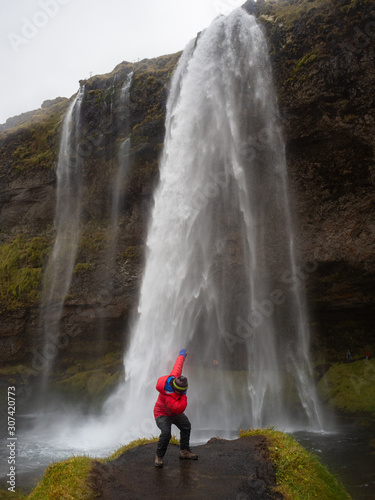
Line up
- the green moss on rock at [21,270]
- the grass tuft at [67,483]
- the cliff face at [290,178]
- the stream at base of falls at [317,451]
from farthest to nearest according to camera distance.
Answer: the green moss on rock at [21,270], the cliff face at [290,178], the stream at base of falls at [317,451], the grass tuft at [67,483]

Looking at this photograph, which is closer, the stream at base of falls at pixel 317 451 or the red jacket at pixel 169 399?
the red jacket at pixel 169 399

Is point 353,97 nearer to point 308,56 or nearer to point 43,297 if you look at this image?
point 308,56

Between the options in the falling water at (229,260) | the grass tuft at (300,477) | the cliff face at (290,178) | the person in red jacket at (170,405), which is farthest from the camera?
the falling water at (229,260)

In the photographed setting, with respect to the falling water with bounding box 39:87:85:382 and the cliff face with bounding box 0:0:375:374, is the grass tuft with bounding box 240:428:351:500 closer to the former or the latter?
the cliff face with bounding box 0:0:375:374

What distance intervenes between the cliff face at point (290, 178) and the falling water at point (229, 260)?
3.45 feet

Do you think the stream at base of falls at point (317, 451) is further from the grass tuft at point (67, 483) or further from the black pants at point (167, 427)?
the grass tuft at point (67, 483)

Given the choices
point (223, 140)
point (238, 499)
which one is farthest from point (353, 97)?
point (238, 499)

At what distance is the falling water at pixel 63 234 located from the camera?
891 inches

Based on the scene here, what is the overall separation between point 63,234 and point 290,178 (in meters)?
14.9

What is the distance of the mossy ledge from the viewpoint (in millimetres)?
5594

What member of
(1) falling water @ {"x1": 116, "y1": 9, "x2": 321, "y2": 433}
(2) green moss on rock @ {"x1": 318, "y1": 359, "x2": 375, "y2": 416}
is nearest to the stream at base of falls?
(2) green moss on rock @ {"x1": 318, "y1": 359, "x2": 375, "y2": 416}

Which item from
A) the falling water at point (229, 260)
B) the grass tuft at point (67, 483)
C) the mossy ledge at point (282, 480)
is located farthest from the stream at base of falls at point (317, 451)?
the grass tuft at point (67, 483)

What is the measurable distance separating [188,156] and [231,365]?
447 inches

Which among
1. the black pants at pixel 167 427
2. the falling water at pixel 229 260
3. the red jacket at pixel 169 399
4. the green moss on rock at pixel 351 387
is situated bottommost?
the green moss on rock at pixel 351 387
